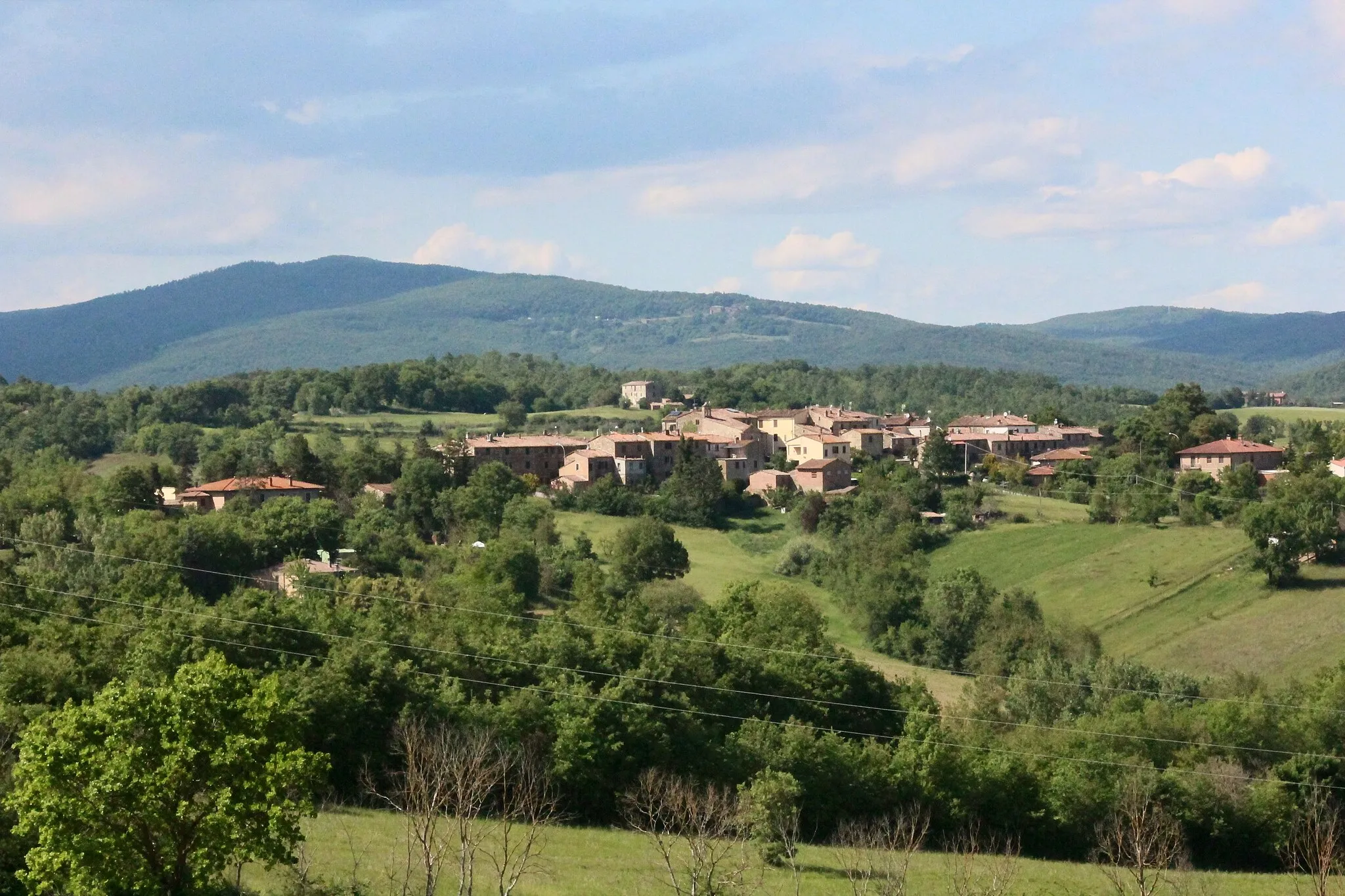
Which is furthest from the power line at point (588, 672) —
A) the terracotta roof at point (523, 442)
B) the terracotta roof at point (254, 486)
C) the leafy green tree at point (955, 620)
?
the terracotta roof at point (523, 442)

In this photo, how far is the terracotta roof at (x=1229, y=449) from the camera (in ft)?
271

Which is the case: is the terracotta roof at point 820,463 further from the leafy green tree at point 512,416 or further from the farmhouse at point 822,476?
the leafy green tree at point 512,416

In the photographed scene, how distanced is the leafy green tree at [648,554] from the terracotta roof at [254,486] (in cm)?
1535

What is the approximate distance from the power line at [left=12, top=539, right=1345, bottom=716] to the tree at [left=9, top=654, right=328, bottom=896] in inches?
725

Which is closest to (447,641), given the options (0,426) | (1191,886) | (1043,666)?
(1191,886)

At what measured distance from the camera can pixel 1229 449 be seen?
82.8 meters

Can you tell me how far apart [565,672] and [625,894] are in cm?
1046

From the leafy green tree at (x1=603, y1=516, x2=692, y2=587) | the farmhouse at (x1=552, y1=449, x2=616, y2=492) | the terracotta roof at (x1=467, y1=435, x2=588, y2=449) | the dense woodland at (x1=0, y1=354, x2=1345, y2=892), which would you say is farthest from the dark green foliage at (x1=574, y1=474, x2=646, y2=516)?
the leafy green tree at (x1=603, y1=516, x2=692, y2=587)

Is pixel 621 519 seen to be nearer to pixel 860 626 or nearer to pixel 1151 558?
pixel 860 626

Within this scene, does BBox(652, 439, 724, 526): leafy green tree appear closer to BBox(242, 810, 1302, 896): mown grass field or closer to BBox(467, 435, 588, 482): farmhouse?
BBox(467, 435, 588, 482): farmhouse

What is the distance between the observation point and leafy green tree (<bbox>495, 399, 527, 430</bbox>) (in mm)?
109750

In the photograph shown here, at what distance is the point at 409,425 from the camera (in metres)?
107

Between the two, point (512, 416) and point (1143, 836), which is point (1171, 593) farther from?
point (512, 416)

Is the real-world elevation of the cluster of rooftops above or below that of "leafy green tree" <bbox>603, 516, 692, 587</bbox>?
above
